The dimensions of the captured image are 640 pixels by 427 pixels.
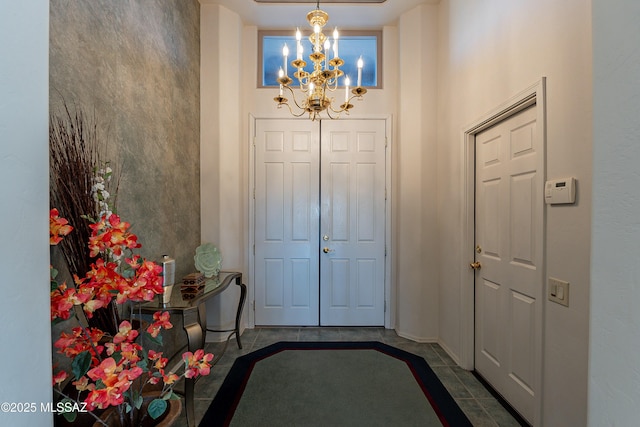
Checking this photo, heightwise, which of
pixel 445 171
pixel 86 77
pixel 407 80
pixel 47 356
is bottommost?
pixel 47 356

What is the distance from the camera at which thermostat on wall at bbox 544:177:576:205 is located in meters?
1.35

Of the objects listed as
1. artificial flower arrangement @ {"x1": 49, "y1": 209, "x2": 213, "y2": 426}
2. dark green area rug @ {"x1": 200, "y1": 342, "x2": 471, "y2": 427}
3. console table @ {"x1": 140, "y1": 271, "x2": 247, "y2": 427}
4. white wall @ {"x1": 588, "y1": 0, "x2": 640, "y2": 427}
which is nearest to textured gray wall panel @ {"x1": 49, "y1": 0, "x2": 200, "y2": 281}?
console table @ {"x1": 140, "y1": 271, "x2": 247, "y2": 427}

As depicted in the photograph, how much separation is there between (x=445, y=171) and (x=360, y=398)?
2193 millimetres

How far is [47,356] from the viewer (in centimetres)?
61

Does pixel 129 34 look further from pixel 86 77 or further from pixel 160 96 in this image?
pixel 86 77

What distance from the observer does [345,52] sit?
331 cm

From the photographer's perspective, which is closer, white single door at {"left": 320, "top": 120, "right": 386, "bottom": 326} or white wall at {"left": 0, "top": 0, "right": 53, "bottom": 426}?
white wall at {"left": 0, "top": 0, "right": 53, "bottom": 426}

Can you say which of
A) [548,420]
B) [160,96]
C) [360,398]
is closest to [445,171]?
[548,420]

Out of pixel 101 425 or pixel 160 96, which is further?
pixel 160 96

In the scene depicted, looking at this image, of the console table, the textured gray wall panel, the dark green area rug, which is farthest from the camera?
the dark green area rug

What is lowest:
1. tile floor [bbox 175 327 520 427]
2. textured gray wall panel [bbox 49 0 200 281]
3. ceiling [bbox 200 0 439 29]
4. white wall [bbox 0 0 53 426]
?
tile floor [bbox 175 327 520 427]

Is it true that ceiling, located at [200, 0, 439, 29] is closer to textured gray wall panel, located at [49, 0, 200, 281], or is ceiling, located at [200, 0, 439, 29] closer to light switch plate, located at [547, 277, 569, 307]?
textured gray wall panel, located at [49, 0, 200, 281]

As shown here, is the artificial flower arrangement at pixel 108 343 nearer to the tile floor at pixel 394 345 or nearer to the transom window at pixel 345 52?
the tile floor at pixel 394 345

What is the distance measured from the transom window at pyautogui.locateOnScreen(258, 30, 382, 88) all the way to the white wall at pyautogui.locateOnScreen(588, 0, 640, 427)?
2.87 metres
